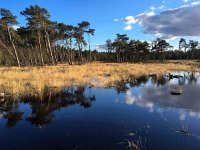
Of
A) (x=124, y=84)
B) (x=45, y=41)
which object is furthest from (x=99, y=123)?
(x=45, y=41)

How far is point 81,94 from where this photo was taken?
1792 cm

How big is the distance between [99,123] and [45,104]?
493 centimetres

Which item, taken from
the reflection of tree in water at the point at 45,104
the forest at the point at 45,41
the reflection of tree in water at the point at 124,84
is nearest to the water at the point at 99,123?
the reflection of tree in water at the point at 45,104

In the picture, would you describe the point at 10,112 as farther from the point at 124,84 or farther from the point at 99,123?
the point at 124,84

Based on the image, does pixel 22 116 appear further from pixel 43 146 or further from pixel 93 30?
pixel 93 30

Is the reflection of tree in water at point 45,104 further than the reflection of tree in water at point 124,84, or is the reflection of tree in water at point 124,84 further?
the reflection of tree in water at point 124,84

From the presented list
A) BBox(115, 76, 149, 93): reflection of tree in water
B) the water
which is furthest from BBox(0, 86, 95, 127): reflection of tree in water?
BBox(115, 76, 149, 93): reflection of tree in water

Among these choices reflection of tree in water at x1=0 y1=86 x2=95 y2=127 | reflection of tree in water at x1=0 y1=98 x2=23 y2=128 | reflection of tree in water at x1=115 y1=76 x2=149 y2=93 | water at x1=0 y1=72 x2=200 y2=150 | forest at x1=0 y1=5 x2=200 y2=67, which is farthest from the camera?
forest at x1=0 y1=5 x2=200 y2=67

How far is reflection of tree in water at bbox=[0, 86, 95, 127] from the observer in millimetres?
11352

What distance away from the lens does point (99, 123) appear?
10.5 metres

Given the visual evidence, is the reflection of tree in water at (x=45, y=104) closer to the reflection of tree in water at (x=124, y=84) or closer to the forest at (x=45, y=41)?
the reflection of tree in water at (x=124, y=84)

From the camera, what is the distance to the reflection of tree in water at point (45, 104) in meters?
11.4

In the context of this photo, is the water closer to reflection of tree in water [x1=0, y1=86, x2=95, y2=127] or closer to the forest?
reflection of tree in water [x1=0, y1=86, x2=95, y2=127]

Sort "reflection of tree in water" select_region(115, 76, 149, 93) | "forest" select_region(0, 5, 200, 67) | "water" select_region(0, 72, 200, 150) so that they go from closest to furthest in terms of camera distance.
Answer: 1. "water" select_region(0, 72, 200, 150)
2. "reflection of tree in water" select_region(115, 76, 149, 93)
3. "forest" select_region(0, 5, 200, 67)
